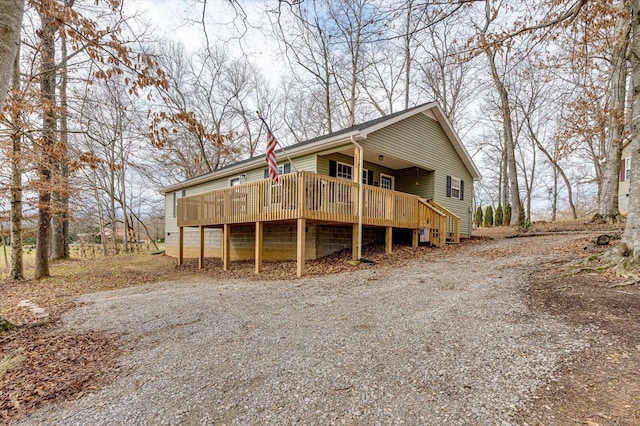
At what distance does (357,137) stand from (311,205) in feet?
9.57

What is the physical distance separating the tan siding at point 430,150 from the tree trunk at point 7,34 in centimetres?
888

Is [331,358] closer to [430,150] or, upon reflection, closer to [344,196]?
[344,196]

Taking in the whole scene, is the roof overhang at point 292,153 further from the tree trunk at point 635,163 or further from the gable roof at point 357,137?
the tree trunk at point 635,163

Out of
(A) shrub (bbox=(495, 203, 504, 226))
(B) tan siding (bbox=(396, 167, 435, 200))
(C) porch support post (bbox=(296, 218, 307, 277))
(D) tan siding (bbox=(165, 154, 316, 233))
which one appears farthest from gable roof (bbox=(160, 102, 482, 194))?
(A) shrub (bbox=(495, 203, 504, 226))

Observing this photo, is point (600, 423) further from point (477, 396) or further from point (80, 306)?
point (80, 306)

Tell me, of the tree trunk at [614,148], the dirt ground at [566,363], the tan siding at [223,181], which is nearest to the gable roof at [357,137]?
the tan siding at [223,181]

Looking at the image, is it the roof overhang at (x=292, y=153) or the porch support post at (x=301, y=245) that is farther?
the roof overhang at (x=292, y=153)

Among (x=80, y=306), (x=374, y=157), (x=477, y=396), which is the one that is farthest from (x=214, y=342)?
(x=374, y=157)

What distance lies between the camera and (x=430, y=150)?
13.6m

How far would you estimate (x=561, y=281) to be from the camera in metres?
5.31

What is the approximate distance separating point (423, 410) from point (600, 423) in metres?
1.18

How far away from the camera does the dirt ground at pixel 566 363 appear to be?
239 cm

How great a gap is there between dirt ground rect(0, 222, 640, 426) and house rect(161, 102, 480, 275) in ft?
16.5

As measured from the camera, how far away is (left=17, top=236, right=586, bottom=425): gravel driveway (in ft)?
8.24
